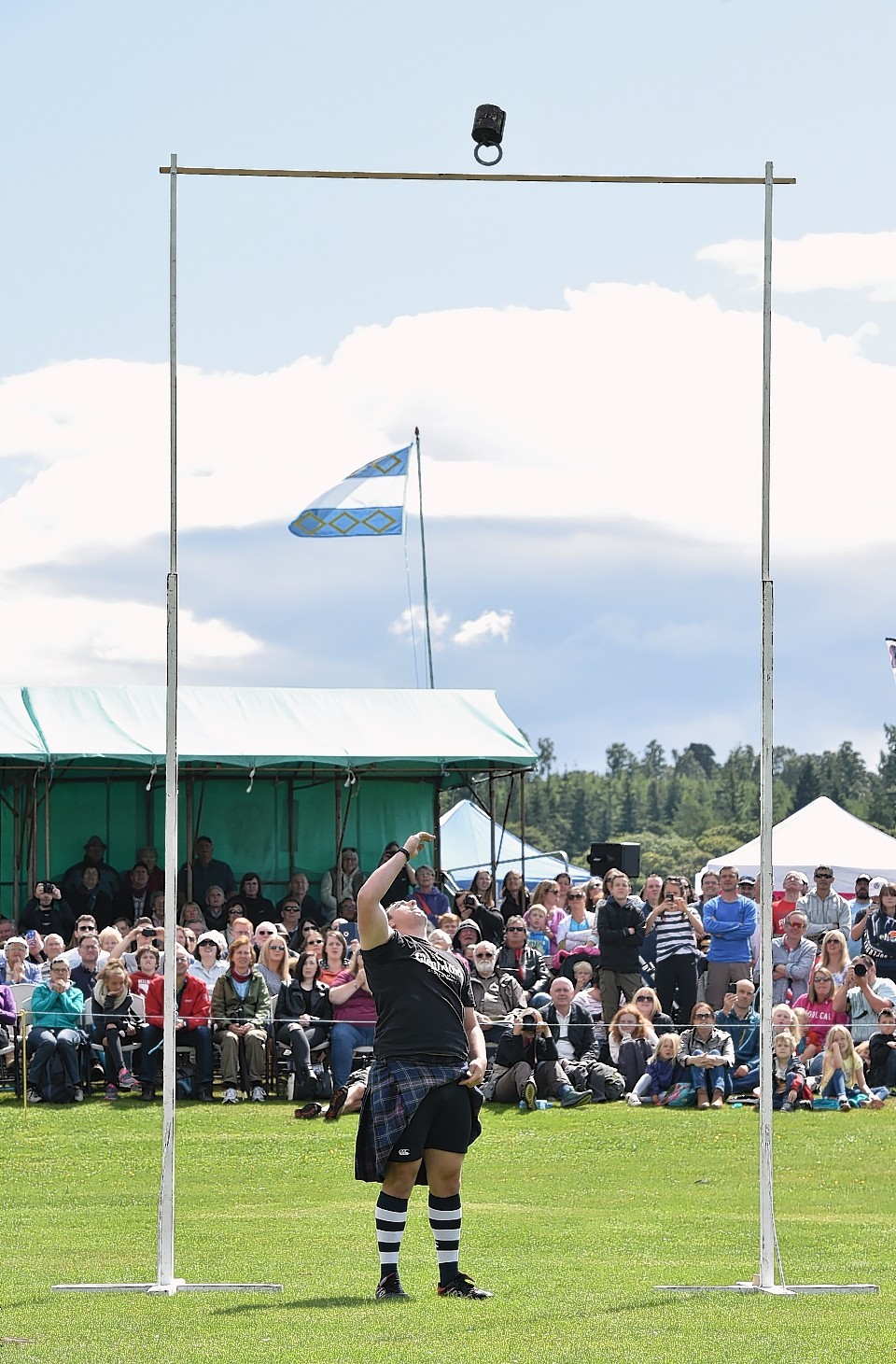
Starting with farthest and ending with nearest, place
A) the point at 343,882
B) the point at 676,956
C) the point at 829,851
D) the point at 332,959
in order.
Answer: the point at 829,851 < the point at 343,882 < the point at 676,956 < the point at 332,959

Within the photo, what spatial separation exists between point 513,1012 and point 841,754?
4076 inches

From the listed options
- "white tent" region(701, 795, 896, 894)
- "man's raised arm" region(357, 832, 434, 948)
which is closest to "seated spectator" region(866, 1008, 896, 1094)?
"man's raised arm" region(357, 832, 434, 948)

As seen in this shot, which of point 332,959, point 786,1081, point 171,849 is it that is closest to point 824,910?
point 786,1081

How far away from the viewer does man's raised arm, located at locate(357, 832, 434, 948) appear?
5699mm

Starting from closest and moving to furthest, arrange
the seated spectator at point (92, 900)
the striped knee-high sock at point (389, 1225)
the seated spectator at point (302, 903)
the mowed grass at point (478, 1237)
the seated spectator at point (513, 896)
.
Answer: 1. the mowed grass at point (478, 1237)
2. the striped knee-high sock at point (389, 1225)
3. the seated spectator at point (92, 900)
4. the seated spectator at point (513, 896)
5. the seated spectator at point (302, 903)

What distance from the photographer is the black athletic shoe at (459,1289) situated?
5.98 m

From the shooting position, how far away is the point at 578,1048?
41.4ft

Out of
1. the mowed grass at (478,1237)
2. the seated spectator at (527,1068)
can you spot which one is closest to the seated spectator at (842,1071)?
the mowed grass at (478,1237)

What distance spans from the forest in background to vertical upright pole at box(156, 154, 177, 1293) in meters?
80.9

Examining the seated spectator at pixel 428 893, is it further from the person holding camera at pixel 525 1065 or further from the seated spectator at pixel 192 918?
the person holding camera at pixel 525 1065

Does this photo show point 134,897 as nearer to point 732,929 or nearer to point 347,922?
point 347,922

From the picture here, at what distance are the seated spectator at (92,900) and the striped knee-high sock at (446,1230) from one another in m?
10.5

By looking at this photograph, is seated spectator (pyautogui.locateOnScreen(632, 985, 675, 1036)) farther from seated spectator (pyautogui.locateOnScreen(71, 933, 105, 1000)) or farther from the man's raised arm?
the man's raised arm

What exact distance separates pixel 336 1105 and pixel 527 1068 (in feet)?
4.43
